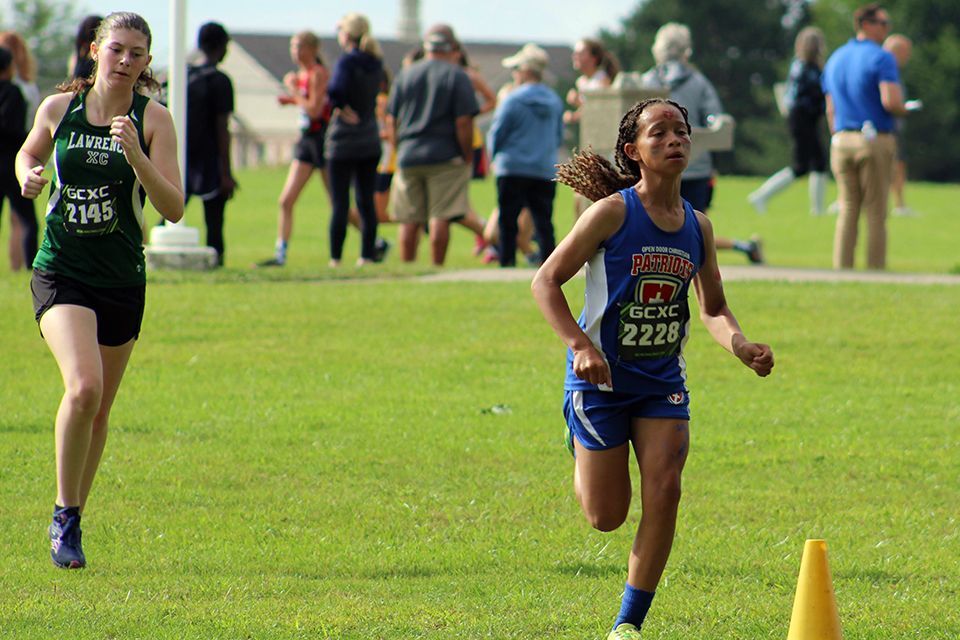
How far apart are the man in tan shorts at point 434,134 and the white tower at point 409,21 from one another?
90349mm

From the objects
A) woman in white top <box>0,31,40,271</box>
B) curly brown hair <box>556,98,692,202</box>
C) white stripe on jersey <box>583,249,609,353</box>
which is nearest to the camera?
white stripe on jersey <box>583,249,609,353</box>

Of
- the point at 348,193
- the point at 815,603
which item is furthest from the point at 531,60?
the point at 815,603

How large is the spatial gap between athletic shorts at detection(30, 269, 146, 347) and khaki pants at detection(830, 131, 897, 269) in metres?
9.69

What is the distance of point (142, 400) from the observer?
9336 mm

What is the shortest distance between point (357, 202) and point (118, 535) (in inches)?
328

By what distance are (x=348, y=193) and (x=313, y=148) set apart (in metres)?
0.92

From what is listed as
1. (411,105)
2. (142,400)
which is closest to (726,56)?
(411,105)

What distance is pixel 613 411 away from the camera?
5020 mm

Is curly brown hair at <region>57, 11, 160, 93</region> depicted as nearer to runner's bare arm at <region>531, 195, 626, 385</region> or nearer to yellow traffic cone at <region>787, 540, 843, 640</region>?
runner's bare arm at <region>531, 195, 626, 385</region>

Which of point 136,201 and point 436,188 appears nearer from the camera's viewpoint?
point 136,201

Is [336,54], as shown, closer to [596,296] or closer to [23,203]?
[23,203]

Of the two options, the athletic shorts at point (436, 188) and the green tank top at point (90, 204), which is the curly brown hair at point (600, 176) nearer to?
the green tank top at point (90, 204)

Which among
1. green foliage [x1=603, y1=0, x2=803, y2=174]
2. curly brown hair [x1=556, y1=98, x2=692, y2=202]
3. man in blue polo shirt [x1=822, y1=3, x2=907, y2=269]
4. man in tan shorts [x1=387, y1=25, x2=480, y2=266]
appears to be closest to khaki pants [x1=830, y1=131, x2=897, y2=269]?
man in blue polo shirt [x1=822, y1=3, x2=907, y2=269]

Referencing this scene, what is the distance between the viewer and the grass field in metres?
5.42
